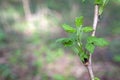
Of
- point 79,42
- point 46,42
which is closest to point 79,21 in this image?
point 79,42

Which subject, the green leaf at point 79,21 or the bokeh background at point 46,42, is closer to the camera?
the green leaf at point 79,21

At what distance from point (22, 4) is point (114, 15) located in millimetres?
3068

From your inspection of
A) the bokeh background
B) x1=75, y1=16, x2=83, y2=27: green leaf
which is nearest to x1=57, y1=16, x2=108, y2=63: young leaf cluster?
x1=75, y1=16, x2=83, y2=27: green leaf

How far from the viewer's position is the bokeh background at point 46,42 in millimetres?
5227

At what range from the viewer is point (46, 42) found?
725 centimetres

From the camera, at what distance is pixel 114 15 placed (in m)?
9.89

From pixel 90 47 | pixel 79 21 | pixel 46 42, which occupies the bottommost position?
pixel 46 42

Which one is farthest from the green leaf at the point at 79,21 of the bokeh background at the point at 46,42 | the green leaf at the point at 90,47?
the bokeh background at the point at 46,42

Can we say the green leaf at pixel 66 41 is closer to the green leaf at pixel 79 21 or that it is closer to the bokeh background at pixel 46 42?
the green leaf at pixel 79 21

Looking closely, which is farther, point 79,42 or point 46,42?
point 46,42

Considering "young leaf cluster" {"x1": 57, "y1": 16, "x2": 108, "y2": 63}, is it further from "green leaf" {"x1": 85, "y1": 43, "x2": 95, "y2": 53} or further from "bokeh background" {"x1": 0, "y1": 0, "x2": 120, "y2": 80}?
"bokeh background" {"x1": 0, "y1": 0, "x2": 120, "y2": 80}

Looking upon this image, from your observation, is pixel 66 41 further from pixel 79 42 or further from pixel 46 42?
pixel 46 42

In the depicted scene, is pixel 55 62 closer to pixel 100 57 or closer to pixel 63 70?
pixel 63 70

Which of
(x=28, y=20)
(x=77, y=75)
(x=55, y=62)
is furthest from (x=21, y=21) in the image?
(x=77, y=75)
